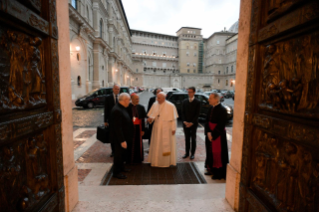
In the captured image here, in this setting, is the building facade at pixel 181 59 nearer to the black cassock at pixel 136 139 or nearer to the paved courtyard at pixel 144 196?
the black cassock at pixel 136 139

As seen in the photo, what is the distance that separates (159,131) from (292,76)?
3.00 metres

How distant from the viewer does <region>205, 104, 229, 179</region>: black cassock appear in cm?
356

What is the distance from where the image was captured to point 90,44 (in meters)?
20.5

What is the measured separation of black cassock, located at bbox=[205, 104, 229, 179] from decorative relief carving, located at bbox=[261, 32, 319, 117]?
1822mm

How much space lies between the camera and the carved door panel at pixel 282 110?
128 centimetres

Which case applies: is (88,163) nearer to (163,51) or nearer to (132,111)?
(132,111)

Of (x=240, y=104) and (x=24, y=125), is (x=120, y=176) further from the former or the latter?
(x=240, y=104)

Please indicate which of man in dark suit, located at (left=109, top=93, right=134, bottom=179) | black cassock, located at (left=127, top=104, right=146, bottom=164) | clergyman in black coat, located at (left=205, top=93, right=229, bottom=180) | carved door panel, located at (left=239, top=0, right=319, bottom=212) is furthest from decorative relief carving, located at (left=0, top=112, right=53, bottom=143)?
clergyman in black coat, located at (left=205, top=93, right=229, bottom=180)

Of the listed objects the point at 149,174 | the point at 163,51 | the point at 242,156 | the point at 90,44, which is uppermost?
the point at 163,51

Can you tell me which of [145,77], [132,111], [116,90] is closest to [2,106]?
[132,111]

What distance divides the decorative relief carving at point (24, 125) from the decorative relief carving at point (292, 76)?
2145 millimetres

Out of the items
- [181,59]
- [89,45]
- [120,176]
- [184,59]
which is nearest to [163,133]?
[120,176]

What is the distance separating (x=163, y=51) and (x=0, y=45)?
71.4 meters

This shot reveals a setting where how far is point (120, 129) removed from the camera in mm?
3340
